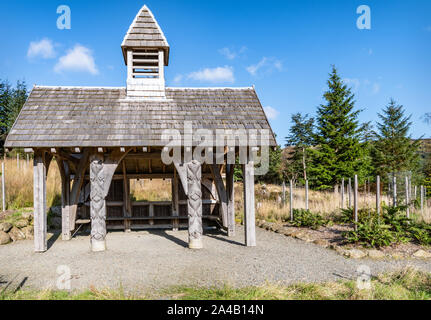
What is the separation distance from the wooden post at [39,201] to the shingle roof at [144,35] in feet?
14.7

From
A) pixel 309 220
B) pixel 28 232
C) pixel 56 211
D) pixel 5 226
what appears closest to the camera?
pixel 5 226

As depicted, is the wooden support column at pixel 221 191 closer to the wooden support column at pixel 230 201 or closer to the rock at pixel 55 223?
the wooden support column at pixel 230 201

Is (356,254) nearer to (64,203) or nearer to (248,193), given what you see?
(248,193)

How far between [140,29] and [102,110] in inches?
125

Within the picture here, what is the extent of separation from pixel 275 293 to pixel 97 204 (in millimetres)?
5503

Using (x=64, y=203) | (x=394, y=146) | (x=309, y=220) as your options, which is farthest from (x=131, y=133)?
(x=394, y=146)

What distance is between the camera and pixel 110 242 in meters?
9.35

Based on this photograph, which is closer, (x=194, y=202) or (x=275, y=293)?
(x=275, y=293)

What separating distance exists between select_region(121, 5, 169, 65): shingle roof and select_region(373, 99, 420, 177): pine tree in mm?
22705

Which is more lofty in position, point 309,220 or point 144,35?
point 144,35

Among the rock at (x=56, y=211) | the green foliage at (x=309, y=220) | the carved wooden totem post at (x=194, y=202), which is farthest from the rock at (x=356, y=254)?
the rock at (x=56, y=211)

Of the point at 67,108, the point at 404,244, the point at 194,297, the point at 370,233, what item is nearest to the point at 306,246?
the point at 370,233

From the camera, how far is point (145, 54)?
9922 mm
